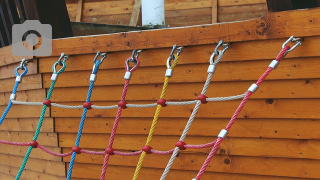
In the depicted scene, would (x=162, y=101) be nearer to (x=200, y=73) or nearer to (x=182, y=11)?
(x=200, y=73)

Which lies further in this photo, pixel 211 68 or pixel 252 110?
pixel 252 110

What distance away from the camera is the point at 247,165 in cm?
255

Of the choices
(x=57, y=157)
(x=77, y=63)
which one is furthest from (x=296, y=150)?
(x=57, y=157)

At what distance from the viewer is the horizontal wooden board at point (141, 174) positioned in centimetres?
261

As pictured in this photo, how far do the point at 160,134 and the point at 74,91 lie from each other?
0.66 metres

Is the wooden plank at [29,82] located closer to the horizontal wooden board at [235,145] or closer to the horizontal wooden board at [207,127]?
the horizontal wooden board at [207,127]

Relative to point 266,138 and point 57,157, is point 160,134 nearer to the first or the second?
point 266,138

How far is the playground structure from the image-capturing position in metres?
2.33

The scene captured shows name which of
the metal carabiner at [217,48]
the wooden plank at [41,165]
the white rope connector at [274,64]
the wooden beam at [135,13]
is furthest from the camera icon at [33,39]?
the wooden beam at [135,13]

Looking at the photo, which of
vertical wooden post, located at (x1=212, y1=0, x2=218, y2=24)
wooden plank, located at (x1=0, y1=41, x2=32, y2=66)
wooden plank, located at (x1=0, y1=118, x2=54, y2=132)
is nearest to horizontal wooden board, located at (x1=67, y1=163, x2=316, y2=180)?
wooden plank, located at (x1=0, y1=118, x2=54, y2=132)

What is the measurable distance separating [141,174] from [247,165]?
0.69 metres

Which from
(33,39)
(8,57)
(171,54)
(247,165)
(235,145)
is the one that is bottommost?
(247,165)

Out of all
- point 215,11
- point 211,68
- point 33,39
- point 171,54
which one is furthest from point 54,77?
point 215,11

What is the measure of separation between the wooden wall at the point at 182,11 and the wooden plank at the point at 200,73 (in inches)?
108
